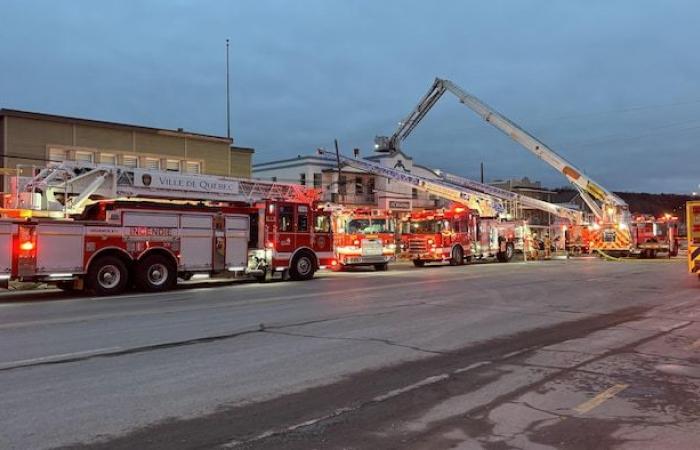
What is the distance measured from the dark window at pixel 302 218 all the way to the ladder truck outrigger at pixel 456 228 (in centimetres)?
1078

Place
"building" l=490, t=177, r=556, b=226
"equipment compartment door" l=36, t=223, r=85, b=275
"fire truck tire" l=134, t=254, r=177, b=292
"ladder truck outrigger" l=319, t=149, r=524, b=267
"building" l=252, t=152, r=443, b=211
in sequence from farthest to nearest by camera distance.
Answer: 1. "building" l=490, t=177, r=556, b=226
2. "building" l=252, t=152, r=443, b=211
3. "ladder truck outrigger" l=319, t=149, r=524, b=267
4. "fire truck tire" l=134, t=254, r=177, b=292
5. "equipment compartment door" l=36, t=223, r=85, b=275

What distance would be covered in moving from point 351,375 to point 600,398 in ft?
8.45

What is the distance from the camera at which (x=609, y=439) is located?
16.7 feet

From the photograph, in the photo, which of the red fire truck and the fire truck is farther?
the red fire truck

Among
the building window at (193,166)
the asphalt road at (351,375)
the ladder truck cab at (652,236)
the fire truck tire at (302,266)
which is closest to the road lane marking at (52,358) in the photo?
the asphalt road at (351,375)

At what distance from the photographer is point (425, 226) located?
32531mm

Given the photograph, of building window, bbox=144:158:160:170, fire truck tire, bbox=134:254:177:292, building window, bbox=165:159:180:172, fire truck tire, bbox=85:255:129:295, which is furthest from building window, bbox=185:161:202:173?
fire truck tire, bbox=85:255:129:295

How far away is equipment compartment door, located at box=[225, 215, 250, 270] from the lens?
792 inches

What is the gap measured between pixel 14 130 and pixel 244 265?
1424cm

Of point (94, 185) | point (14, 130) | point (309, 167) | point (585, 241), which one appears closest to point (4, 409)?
point (94, 185)

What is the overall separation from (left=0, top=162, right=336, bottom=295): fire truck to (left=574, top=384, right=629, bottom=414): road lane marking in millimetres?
13605

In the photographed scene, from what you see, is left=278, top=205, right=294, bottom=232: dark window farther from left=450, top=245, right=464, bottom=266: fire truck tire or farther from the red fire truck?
left=450, top=245, right=464, bottom=266: fire truck tire

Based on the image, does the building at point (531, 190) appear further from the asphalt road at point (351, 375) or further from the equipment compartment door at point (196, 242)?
the asphalt road at point (351, 375)

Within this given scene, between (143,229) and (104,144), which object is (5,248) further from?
(104,144)
